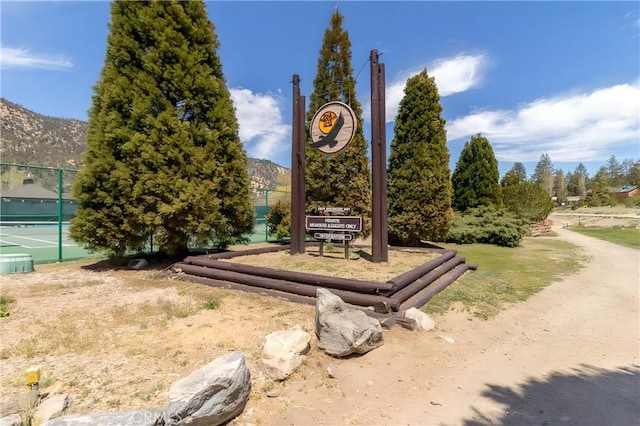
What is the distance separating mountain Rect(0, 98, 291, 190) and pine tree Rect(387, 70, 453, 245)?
27114mm

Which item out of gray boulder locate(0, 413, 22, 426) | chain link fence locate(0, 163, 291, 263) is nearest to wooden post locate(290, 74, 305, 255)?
chain link fence locate(0, 163, 291, 263)

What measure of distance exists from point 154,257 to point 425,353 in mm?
8626

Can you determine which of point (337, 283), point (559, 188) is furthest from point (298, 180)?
point (559, 188)

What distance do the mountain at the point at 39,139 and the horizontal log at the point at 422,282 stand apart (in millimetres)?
33196

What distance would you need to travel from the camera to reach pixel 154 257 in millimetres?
9867

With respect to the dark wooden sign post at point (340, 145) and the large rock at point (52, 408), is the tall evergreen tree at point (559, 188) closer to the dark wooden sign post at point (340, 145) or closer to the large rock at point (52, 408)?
the dark wooden sign post at point (340, 145)

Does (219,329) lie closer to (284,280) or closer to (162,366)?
(162,366)

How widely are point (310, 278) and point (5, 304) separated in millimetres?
4856

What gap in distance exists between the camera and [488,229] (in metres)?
16.3

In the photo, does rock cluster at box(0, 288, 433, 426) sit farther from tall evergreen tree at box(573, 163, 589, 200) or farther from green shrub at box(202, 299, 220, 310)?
tall evergreen tree at box(573, 163, 589, 200)

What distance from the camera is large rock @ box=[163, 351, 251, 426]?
8.09 ft

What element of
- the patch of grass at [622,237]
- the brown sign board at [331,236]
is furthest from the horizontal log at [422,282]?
the patch of grass at [622,237]

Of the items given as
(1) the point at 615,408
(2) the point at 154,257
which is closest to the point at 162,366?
(1) the point at 615,408

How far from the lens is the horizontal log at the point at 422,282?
5.37 m
